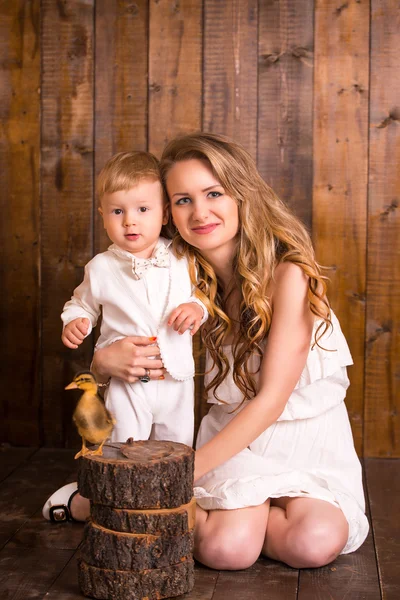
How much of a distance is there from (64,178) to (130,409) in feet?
3.89

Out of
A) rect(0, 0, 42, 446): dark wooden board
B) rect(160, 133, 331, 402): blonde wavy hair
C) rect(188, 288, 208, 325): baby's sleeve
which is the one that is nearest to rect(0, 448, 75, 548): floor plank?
rect(0, 0, 42, 446): dark wooden board

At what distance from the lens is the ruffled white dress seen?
211cm

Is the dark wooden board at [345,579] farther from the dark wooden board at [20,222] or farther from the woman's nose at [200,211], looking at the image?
the dark wooden board at [20,222]

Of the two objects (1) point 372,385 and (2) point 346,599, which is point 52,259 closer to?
(1) point 372,385

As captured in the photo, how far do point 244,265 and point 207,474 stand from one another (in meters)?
0.61

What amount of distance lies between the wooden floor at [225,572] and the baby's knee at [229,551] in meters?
0.02

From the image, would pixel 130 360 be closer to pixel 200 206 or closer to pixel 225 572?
pixel 200 206

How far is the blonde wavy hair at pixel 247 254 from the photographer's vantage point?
2.16 m

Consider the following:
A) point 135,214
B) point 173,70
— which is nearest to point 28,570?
point 135,214

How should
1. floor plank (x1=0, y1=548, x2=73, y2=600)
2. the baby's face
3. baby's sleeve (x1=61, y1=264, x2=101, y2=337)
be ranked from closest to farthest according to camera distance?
floor plank (x1=0, y1=548, x2=73, y2=600) → the baby's face → baby's sleeve (x1=61, y1=264, x2=101, y2=337)

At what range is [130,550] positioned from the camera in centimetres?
175

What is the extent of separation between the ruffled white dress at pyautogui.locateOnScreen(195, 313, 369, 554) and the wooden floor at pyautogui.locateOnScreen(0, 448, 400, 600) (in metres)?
0.12

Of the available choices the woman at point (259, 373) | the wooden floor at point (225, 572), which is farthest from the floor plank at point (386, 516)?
the woman at point (259, 373)

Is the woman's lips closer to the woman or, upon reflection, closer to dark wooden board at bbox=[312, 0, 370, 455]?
the woman
